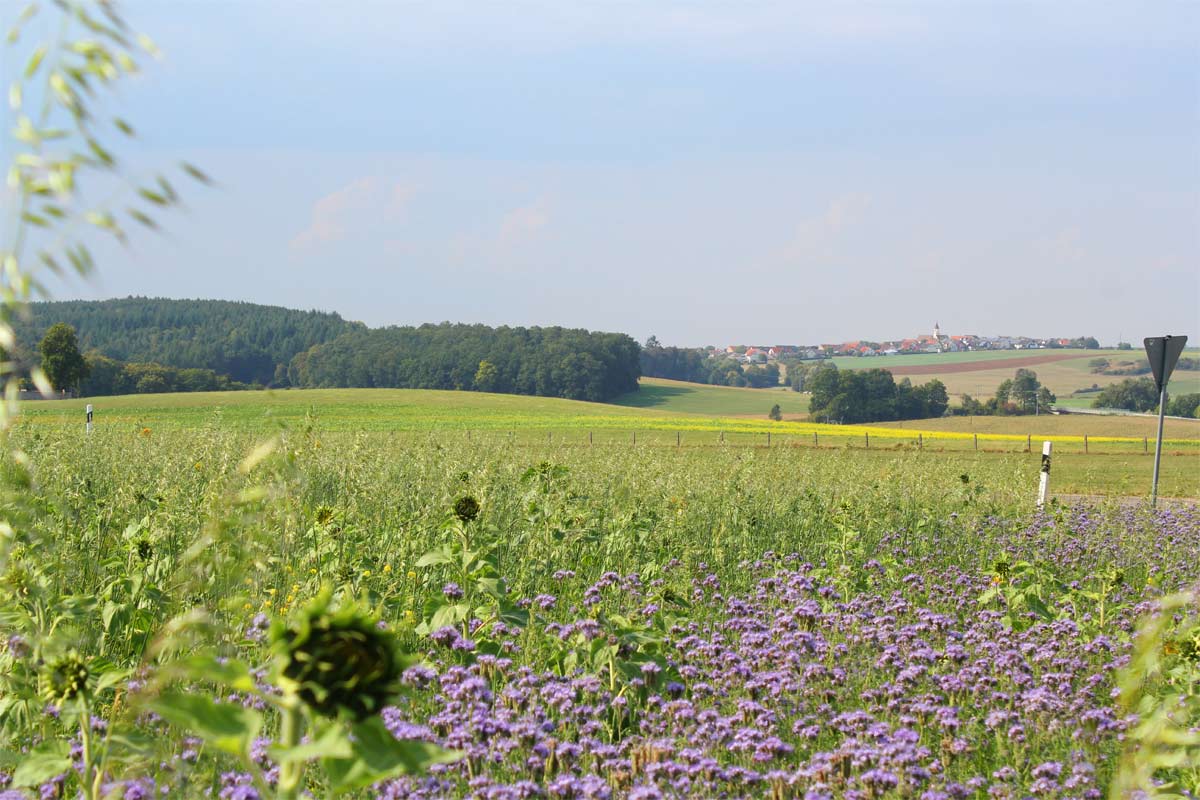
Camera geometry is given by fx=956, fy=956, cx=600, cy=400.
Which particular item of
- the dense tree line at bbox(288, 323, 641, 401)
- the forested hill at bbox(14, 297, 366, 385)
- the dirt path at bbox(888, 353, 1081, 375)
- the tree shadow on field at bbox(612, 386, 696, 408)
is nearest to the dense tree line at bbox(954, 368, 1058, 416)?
the dirt path at bbox(888, 353, 1081, 375)

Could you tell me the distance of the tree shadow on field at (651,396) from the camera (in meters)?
99.2

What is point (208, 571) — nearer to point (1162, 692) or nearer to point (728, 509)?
point (1162, 692)

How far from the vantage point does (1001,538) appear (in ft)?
31.8

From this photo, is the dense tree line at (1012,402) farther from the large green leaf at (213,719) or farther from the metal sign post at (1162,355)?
the large green leaf at (213,719)

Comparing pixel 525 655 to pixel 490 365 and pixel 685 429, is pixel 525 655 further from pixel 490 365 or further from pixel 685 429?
pixel 490 365

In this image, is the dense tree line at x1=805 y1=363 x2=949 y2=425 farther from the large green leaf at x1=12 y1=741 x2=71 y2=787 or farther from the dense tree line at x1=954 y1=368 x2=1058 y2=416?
the large green leaf at x1=12 y1=741 x2=71 y2=787

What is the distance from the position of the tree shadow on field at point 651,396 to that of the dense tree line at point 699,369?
27.8 metres

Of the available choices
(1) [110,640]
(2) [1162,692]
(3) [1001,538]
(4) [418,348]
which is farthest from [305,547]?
(4) [418,348]

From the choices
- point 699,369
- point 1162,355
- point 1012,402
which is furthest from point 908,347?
point 1162,355

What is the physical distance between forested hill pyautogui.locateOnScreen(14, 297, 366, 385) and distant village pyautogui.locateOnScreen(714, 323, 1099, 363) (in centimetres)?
6746

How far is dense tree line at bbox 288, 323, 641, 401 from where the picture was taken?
103 metres

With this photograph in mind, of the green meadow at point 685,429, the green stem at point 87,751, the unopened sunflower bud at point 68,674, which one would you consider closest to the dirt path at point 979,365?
the green meadow at point 685,429

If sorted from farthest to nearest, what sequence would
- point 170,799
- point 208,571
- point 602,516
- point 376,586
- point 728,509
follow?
1. point 728,509
2. point 602,516
3. point 376,586
4. point 170,799
5. point 208,571

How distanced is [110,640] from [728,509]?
6120mm
